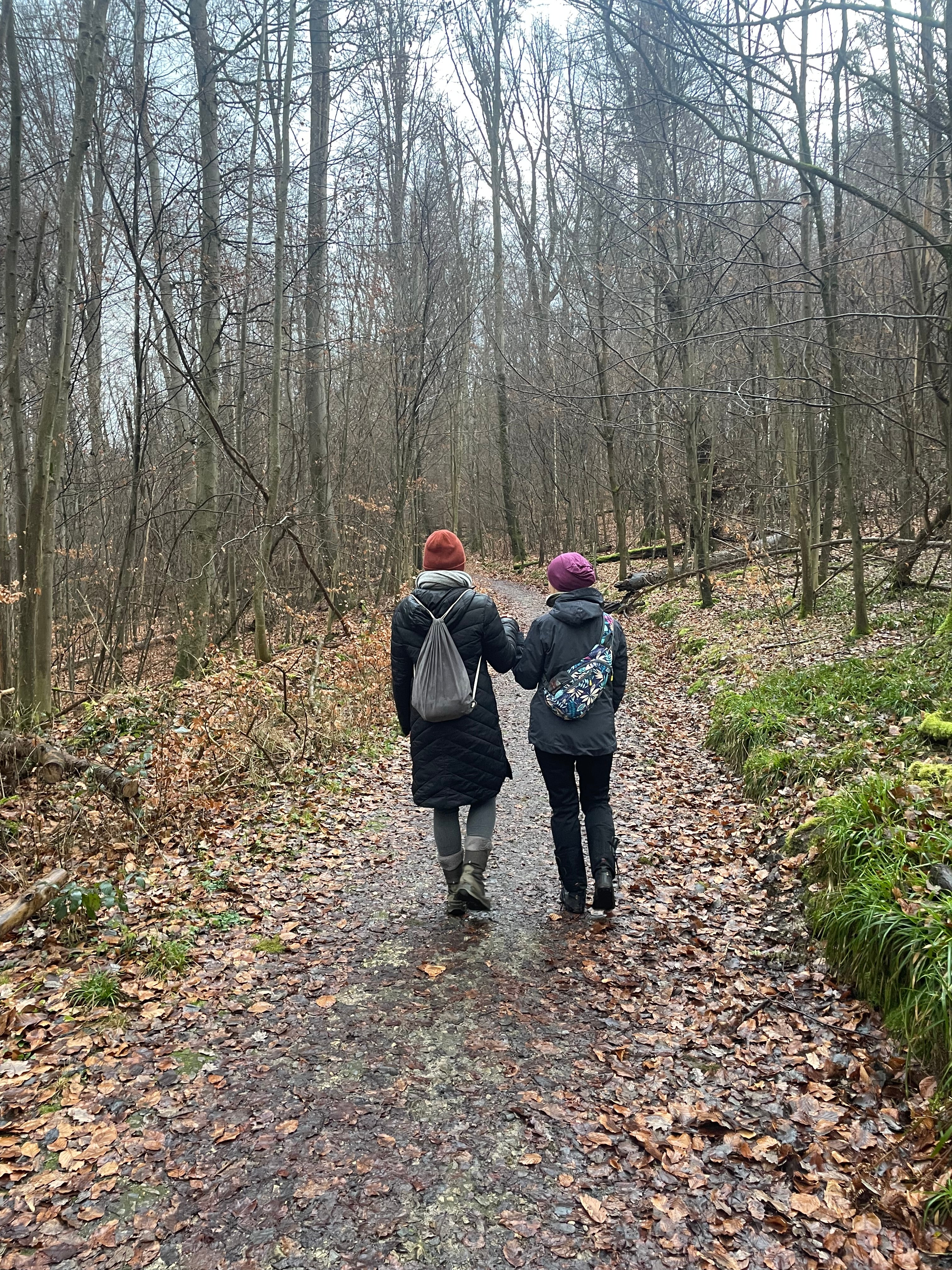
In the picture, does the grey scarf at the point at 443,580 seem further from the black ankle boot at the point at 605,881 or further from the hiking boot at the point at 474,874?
the black ankle boot at the point at 605,881

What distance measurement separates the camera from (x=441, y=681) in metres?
4.38

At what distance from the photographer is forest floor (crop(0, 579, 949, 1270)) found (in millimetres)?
2488

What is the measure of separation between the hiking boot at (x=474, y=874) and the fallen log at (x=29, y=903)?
2.42 meters

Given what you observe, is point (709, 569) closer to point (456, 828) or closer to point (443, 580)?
point (443, 580)

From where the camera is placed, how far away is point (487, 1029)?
11.8 feet

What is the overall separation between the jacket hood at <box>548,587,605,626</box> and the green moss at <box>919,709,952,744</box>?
2798mm

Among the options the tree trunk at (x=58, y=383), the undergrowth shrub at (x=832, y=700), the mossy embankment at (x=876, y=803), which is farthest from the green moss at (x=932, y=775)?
the tree trunk at (x=58, y=383)

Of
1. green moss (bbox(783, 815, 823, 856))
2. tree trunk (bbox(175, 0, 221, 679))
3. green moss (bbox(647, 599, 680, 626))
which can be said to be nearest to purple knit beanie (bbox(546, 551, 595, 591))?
green moss (bbox(783, 815, 823, 856))

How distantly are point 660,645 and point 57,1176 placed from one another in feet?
39.9

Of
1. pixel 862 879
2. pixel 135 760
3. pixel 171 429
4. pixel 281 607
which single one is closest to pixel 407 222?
pixel 171 429

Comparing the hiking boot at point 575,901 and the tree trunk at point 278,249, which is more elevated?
the tree trunk at point 278,249

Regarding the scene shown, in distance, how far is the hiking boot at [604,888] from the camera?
4625 mm

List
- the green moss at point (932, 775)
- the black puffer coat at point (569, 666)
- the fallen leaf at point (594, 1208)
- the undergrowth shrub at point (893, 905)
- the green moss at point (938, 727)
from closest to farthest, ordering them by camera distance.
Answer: the fallen leaf at point (594, 1208) < the undergrowth shrub at point (893, 905) < the black puffer coat at point (569, 666) < the green moss at point (932, 775) < the green moss at point (938, 727)

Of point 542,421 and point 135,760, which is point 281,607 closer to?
point 135,760
